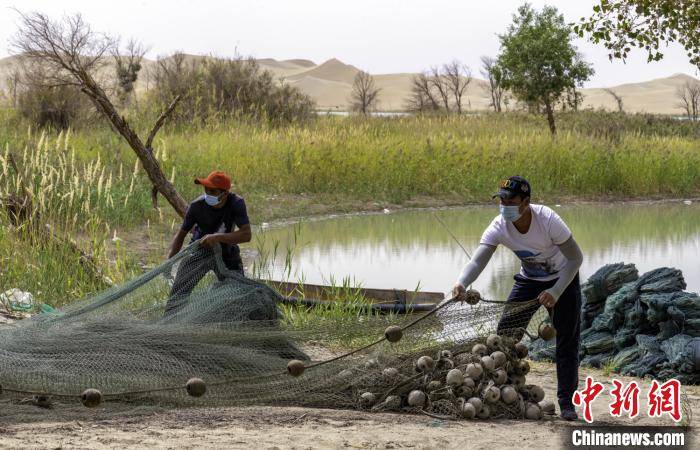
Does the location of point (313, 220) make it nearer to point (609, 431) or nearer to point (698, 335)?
point (698, 335)

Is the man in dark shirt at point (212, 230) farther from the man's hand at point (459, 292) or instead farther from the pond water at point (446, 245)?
the pond water at point (446, 245)

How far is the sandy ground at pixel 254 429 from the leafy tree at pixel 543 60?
88.3 ft

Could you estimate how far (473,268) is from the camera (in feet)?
18.4

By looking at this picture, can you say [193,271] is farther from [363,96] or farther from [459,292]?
[363,96]

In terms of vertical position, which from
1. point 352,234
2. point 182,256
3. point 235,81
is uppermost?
point 235,81

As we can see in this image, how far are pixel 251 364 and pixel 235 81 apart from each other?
21.6 meters

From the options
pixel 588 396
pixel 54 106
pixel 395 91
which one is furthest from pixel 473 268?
pixel 395 91

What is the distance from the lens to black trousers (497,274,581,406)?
18.5ft

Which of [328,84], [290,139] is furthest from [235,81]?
[328,84]

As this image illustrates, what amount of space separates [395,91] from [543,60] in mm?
71041

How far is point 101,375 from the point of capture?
17.9 feet

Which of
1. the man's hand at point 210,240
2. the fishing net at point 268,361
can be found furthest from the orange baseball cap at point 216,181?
the fishing net at point 268,361

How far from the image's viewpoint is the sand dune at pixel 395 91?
86.2 m

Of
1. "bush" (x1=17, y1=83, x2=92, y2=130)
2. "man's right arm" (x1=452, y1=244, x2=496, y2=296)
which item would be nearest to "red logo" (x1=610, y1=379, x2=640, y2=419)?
"man's right arm" (x1=452, y1=244, x2=496, y2=296)
